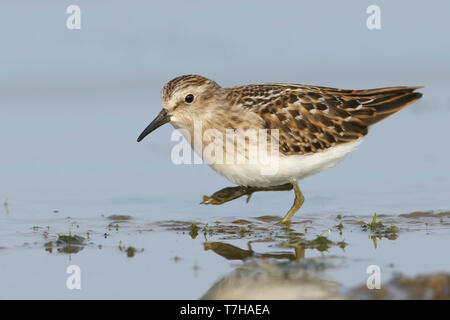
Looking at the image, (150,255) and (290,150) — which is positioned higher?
(290,150)

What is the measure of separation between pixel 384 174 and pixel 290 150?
2964 millimetres

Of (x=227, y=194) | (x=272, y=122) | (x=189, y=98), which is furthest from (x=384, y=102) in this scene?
(x=189, y=98)

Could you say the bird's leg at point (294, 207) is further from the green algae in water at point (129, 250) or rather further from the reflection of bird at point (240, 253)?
the green algae in water at point (129, 250)

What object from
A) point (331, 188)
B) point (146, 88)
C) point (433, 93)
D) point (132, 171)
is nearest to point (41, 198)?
point (132, 171)

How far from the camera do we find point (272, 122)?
9383mm

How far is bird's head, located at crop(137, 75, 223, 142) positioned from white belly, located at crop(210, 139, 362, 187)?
2.25ft

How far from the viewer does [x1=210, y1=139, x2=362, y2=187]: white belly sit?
9164 mm

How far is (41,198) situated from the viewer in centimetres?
1061

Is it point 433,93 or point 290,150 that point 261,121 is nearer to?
point 290,150

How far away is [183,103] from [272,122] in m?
1.11

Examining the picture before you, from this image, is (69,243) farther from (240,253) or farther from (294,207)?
(294,207)

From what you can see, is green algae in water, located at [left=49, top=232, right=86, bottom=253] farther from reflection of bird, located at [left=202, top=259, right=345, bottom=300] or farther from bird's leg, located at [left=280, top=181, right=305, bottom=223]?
bird's leg, located at [left=280, top=181, right=305, bottom=223]

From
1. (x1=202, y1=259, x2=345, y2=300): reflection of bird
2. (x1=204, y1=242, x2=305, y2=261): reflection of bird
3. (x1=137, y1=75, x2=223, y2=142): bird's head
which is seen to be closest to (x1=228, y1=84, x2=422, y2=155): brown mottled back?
(x1=137, y1=75, x2=223, y2=142): bird's head
